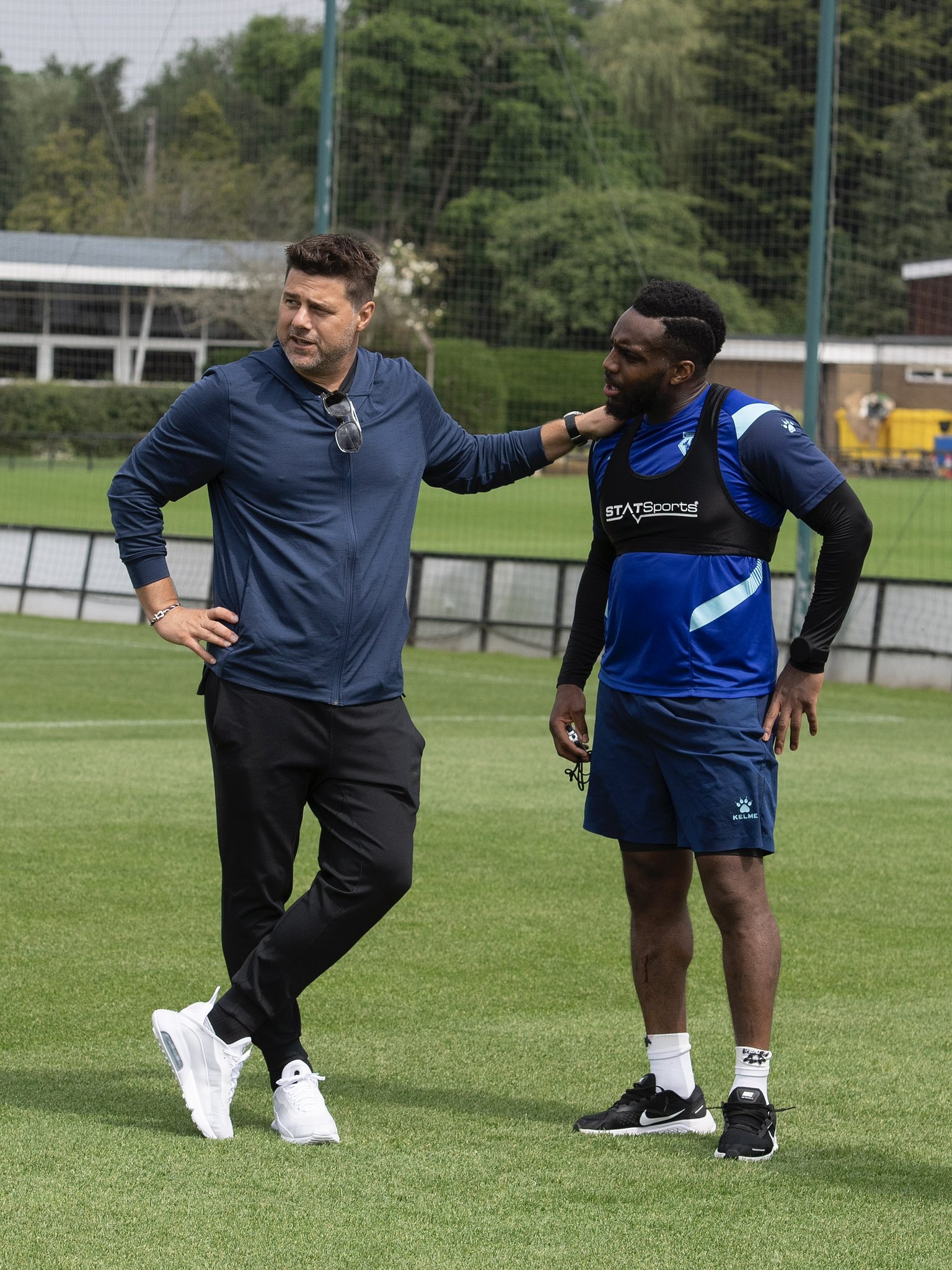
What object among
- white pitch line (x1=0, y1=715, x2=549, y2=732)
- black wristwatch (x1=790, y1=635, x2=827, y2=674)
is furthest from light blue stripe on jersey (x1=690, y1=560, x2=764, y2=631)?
white pitch line (x1=0, y1=715, x2=549, y2=732)

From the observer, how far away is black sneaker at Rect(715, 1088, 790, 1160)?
405 cm

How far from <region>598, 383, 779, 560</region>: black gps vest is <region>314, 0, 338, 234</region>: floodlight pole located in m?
13.6

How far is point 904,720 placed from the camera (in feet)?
44.8

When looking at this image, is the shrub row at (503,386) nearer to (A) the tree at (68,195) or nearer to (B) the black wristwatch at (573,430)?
(A) the tree at (68,195)

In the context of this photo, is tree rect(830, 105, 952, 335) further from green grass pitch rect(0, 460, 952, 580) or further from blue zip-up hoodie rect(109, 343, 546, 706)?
blue zip-up hoodie rect(109, 343, 546, 706)

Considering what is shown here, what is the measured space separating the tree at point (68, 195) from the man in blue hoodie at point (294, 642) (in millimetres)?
31854

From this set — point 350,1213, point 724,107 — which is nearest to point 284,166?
point 724,107

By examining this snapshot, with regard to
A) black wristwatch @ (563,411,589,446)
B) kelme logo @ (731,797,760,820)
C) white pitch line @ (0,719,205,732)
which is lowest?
white pitch line @ (0,719,205,732)

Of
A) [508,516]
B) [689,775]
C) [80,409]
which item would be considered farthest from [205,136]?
[689,775]

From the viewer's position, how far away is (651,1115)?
14.0 ft

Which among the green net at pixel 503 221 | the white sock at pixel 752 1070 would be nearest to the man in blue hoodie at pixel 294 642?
the white sock at pixel 752 1070

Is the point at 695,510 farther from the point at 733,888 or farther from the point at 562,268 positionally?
the point at 562,268

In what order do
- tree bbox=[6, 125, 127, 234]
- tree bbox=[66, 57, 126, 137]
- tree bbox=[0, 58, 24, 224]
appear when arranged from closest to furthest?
tree bbox=[6, 125, 127, 234] < tree bbox=[0, 58, 24, 224] < tree bbox=[66, 57, 126, 137]

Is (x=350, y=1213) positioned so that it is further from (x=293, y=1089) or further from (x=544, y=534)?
(x=544, y=534)
